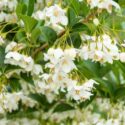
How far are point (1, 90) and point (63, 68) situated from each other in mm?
248

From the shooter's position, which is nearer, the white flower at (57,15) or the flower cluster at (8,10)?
the white flower at (57,15)

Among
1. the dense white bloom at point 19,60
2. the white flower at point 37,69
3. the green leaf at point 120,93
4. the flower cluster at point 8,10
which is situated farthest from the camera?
the green leaf at point 120,93

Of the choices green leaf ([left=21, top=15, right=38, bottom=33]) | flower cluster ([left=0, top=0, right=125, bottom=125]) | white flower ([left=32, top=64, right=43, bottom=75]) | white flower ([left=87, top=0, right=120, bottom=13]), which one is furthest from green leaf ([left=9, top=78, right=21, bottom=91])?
white flower ([left=87, top=0, right=120, bottom=13])

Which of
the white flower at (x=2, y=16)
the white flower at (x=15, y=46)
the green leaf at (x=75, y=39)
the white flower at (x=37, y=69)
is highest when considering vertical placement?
Answer: the white flower at (x=2, y=16)

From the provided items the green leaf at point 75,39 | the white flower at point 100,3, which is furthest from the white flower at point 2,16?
the white flower at point 100,3

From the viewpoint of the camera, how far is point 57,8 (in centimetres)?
124

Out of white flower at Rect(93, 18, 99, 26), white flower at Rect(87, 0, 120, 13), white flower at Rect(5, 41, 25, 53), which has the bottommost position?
white flower at Rect(5, 41, 25, 53)

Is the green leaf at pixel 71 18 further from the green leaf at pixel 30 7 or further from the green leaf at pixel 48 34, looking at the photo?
the green leaf at pixel 30 7

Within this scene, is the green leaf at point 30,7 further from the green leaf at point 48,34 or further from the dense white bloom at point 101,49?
the dense white bloom at point 101,49

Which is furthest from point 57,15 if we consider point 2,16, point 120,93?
point 120,93

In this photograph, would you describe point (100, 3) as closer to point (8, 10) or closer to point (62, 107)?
point (8, 10)

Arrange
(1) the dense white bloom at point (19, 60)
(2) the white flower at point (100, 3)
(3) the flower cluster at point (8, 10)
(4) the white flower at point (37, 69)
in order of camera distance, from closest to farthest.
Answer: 1. (2) the white flower at point (100, 3)
2. (1) the dense white bloom at point (19, 60)
3. (4) the white flower at point (37, 69)
4. (3) the flower cluster at point (8, 10)

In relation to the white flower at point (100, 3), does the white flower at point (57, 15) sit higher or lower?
lower

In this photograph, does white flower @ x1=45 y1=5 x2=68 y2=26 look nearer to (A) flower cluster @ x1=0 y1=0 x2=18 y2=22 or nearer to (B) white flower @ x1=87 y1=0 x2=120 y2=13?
(B) white flower @ x1=87 y1=0 x2=120 y2=13
